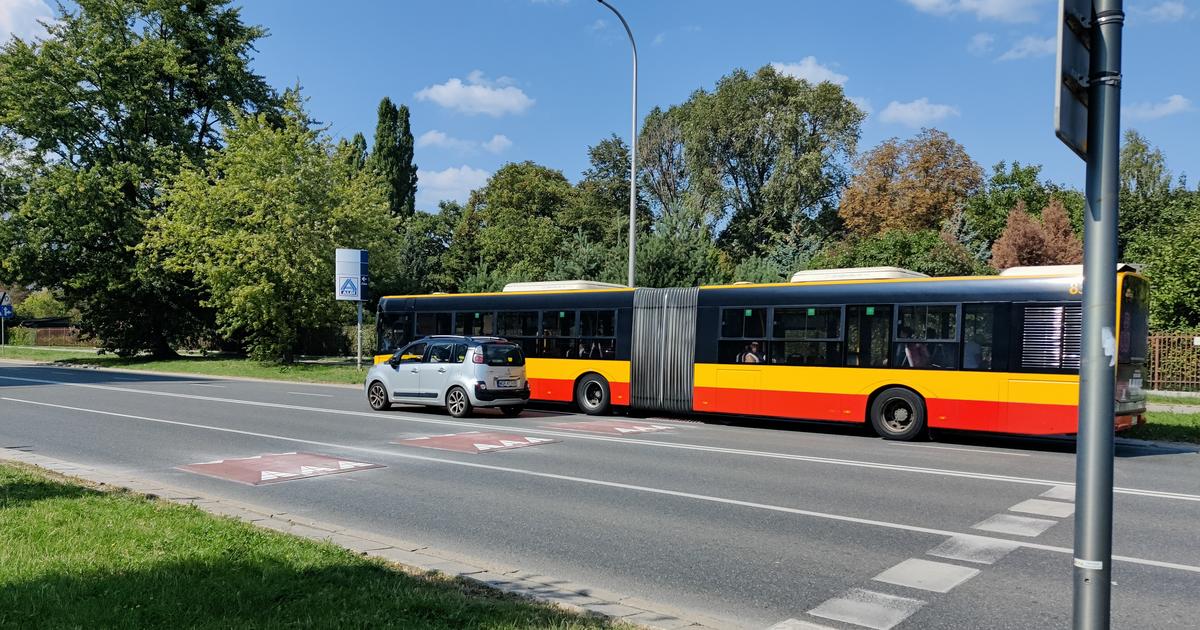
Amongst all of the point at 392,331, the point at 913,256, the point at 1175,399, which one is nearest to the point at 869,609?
the point at 1175,399

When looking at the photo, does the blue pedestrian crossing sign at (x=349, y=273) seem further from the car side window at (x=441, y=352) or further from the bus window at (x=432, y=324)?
the car side window at (x=441, y=352)

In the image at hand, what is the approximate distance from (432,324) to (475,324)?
68.7 inches

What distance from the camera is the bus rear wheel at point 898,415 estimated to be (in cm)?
1480

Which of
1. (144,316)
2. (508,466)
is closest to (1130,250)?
(508,466)

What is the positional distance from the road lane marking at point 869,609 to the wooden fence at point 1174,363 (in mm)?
20079

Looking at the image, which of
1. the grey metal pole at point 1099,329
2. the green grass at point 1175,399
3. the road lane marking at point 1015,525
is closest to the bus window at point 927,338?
the road lane marking at point 1015,525

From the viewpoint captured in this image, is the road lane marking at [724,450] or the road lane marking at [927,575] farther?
the road lane marking at [724,450]

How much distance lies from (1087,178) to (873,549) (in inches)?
180

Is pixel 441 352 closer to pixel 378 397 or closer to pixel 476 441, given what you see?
pixel 378 397

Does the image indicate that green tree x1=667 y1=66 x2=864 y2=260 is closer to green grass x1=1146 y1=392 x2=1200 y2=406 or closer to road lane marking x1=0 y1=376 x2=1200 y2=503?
green grass x1=1146 y1=392 x2=1200 y2=406

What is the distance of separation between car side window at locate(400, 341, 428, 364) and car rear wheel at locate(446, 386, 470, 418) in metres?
1.26

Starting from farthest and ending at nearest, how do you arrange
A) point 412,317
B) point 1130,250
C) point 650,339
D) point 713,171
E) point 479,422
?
point 713,171 → point 1130,250 → point 412,317 → point 650,339 → point 479,422

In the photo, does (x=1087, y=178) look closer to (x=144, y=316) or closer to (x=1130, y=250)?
(x=1130, y=250)

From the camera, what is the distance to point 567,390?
65.2 feet
